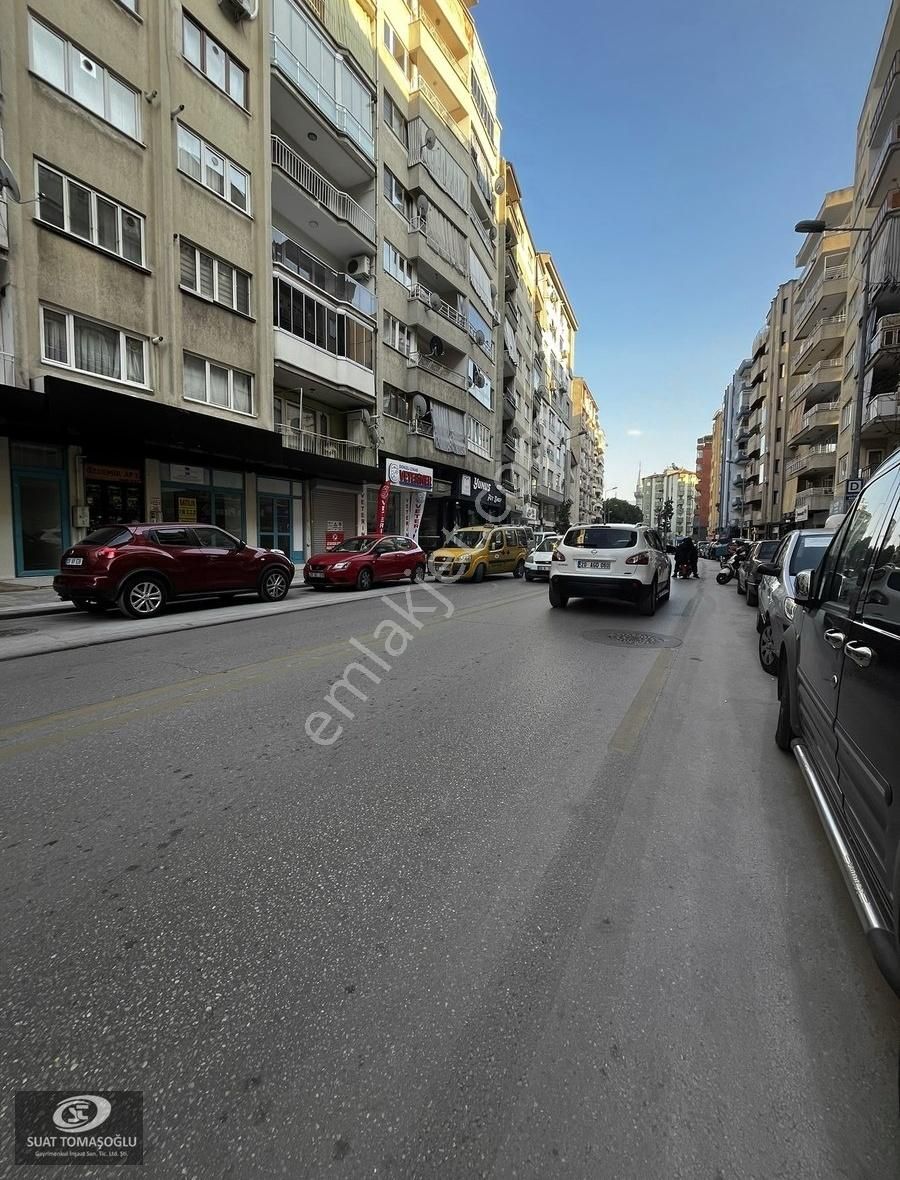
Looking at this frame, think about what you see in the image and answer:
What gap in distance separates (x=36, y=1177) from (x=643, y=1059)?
1662 millimetres

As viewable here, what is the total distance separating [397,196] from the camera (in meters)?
25.3

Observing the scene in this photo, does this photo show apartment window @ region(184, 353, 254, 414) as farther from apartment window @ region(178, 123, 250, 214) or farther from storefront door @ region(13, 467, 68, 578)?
apartment window @ region(178, 123, 250, 214)

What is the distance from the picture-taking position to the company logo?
1.51 m

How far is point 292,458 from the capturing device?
18750mm

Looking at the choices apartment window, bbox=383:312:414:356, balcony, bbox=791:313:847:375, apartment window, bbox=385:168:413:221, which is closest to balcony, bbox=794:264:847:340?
balcony, bbox=791:313:847:375

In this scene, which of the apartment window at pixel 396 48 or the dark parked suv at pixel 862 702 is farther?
the apartment window at pixel 396 48

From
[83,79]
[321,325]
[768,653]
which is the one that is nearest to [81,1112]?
[768,653]

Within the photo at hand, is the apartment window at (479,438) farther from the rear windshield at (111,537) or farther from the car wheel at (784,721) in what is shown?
the car wheel at (784,721)

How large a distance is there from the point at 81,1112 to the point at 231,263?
20.5m

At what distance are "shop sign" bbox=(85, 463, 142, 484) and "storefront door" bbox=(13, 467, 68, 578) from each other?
25.8 inches

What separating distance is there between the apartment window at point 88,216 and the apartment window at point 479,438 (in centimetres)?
1922

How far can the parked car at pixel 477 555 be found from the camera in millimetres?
17797

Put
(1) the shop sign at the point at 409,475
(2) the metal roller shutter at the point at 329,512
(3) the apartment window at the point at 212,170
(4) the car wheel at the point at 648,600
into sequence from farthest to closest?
(1) the shop sign at the point at 409,475 < (2) the metal roller shutter at the point at 329,512 < (3) the apartment window at the point at 212,170 < (4) the car wheel at the point at 648,600

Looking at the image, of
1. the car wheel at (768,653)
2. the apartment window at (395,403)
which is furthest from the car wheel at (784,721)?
the apartment window at (395,403)
